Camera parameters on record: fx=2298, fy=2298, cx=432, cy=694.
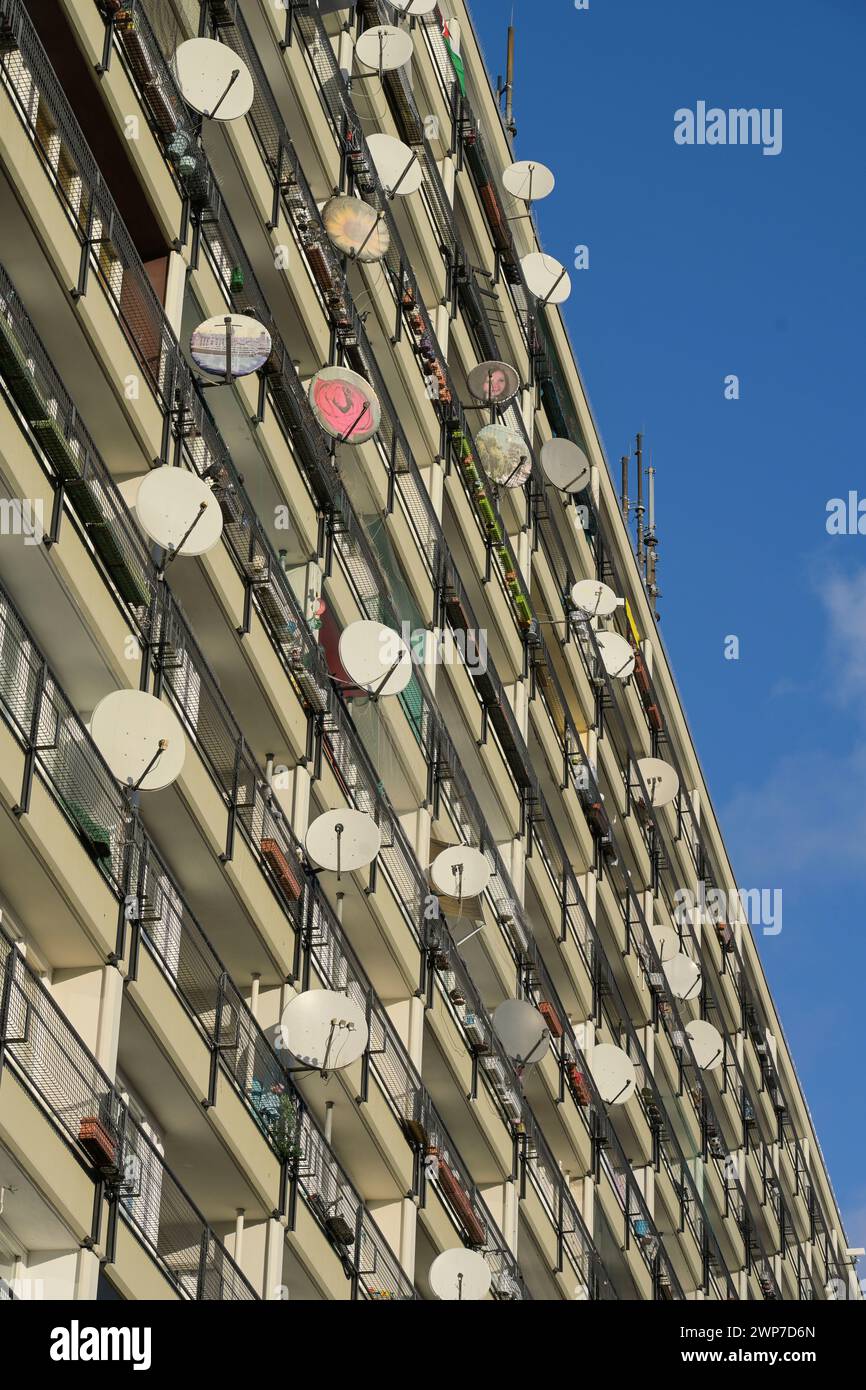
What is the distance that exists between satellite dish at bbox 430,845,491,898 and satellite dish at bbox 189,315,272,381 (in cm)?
1167

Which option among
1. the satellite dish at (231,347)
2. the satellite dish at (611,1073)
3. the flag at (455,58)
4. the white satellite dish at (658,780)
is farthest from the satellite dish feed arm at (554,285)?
the satellite dish at (231,347)

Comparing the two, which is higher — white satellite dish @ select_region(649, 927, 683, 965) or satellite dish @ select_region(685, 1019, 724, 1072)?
white satellite dish @ select_region(649, 927, 683, 965)

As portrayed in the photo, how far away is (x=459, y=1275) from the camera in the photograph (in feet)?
120

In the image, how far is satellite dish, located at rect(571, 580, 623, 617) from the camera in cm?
5809

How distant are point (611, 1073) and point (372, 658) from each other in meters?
17.5

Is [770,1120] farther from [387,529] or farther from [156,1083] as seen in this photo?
[156,1083]

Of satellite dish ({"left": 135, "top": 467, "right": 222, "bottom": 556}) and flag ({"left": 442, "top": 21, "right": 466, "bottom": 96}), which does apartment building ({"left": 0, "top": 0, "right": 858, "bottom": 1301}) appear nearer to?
satellite dish ({"left": 135, "top": 467, "right": 222, "bottom": 556})

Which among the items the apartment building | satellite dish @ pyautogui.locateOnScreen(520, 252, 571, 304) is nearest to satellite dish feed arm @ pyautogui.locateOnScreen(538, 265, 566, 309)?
satellite dish @ pyautogui.locateOnScreen(520, 252, 571, 304)

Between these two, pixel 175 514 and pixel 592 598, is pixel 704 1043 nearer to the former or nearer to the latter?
pixel 592 598

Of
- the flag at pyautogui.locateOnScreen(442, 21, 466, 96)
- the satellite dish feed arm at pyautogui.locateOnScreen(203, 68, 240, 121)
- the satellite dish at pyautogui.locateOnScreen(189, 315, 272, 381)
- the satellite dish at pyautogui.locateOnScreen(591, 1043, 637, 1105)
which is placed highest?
the flag at pyautogui.locateOnScreen(442, 21, 466, 96)

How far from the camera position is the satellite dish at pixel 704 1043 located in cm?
6388

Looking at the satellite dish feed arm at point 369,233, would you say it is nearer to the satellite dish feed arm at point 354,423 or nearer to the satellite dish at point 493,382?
the satellite dish feed arm at point 354,423

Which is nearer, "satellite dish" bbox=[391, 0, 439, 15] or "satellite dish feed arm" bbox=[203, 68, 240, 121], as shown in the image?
"satellite dish feed arm" bbox=[203, 68, 240, 121]
